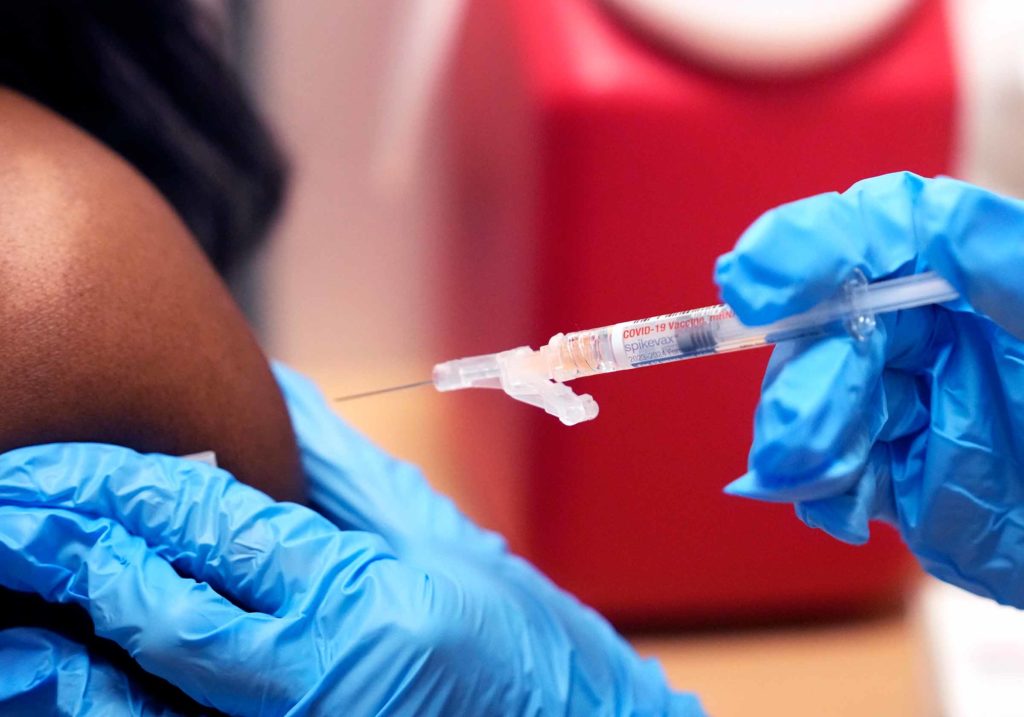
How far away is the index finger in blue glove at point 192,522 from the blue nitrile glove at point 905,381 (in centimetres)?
30

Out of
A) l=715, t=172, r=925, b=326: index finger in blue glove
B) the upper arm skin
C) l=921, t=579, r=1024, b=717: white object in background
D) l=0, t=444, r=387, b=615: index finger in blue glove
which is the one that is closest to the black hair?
A: the upper arm skin

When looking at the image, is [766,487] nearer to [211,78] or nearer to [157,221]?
[157,221]

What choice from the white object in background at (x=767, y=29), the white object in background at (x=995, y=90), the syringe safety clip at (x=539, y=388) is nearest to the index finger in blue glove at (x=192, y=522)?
the syringe safety clip at (x=539, y=388)

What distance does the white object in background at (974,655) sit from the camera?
97 cm

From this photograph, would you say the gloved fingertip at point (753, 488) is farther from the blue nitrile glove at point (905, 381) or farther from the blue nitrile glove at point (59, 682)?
the blue nitrile glove at point (59, 682)

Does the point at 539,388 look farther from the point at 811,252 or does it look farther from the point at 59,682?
the point at 59,682

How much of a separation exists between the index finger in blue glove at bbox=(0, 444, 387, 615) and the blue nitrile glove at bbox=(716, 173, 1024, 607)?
0.99ft

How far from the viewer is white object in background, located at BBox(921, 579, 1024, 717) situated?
0.97 m

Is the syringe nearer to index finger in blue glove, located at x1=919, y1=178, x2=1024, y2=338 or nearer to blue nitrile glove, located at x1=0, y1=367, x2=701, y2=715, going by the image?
index finger in blue glove, located at x1=919, y1=178, x2=1024, y2=338

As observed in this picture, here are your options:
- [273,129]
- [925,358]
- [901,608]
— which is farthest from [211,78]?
[901,608]

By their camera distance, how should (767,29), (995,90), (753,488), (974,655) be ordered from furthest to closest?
(995,90), (974,655), (767,29), (753,488)

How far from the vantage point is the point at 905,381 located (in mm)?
646

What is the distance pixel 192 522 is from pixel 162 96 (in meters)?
0.56

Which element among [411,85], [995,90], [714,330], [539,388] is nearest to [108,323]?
[539,388]
